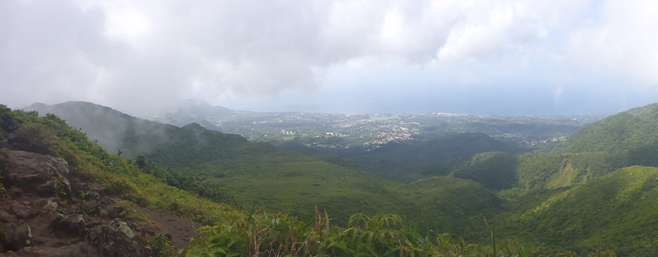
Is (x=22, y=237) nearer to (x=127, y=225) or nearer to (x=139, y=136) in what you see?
(x=127, y=225)

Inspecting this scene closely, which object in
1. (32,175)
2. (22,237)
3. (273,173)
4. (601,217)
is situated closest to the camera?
(22,237)

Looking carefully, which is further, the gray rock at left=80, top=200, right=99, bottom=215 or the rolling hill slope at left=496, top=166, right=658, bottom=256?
the rolling hill slope at left=496, top=166, right=658, bottom=256

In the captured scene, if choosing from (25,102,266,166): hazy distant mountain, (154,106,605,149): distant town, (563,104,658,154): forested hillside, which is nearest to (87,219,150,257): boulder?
(25,102,266,166): hazy distant mountain

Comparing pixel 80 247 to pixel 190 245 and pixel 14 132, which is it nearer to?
pixel 190 245

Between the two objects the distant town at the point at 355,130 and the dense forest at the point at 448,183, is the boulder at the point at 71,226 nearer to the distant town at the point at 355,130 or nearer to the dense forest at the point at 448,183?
the dense forest at the point at 448,183

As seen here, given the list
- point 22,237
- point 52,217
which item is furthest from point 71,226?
point 22,237

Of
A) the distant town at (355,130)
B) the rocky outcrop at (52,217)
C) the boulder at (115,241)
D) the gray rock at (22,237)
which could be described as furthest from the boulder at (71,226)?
the distant town at (355,130)

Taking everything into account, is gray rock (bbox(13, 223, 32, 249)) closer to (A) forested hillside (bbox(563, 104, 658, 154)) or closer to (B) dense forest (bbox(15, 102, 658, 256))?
(B) dense forest (bbox(15, 102, 658, 256))

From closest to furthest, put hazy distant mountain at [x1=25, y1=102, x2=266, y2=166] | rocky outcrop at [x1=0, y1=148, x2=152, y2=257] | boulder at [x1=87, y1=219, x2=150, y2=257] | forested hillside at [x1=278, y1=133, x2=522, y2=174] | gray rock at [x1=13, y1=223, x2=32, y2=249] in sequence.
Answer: boulder at [x1=87, y1=219, x2=150, y2=257], rocky outcrop at [x1=0, y1=148, x2=152, y2=257], gray rock at [x1=13, y1=223, x2=32, y2=249], hazy distant mountain at [x1=25, y1=102, x2=266, y2=166], forested hillside at [x1=278, y1=133, x2=522, y2=174]
